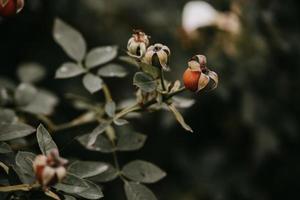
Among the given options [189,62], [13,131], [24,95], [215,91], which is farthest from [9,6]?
[215,91]

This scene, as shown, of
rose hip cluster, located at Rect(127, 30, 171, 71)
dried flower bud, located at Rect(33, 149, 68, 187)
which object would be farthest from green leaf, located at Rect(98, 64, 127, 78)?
dried flower bud, located at Rect(33, 149, 68, 187)

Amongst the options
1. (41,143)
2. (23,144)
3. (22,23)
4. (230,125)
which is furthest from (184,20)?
(41,143)

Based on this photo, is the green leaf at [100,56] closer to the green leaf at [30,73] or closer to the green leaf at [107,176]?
the green leaf at [107,176]

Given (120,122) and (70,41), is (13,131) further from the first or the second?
(70,41)

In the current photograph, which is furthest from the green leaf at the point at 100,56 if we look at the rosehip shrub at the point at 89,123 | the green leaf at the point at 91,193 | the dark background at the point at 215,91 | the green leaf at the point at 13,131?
the dark background at the point at 215,91

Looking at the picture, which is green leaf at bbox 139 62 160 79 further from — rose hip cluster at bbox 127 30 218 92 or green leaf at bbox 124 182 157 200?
green leaf at bbox 124 182 157 200
